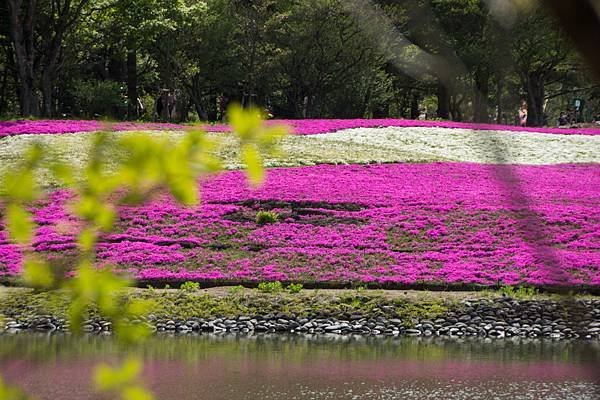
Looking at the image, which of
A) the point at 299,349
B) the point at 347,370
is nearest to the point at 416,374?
the point at 347,370

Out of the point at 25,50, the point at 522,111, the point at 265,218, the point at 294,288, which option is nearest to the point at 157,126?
the point at 25,50

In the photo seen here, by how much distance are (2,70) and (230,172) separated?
30484 mm

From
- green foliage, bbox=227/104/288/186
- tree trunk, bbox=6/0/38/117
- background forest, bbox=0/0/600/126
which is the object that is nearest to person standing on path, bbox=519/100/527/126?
green foliage, bbox=227/104/288/186

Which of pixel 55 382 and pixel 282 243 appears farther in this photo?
pixel 282 243

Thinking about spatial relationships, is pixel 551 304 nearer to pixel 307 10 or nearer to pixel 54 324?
pixel 54 324

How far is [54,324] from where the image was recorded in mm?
16312

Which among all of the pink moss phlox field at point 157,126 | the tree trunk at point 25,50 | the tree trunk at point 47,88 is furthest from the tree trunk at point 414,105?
the tree trunk at point 25,50

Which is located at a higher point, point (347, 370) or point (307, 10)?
point (307, 10)

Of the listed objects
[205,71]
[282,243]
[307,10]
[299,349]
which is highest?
[307,10]

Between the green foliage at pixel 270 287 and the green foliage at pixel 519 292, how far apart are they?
13.2ft

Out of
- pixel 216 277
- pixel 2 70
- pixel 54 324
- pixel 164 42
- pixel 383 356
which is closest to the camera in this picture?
pixel 383 356

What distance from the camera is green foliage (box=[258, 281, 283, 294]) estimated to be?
1706cm

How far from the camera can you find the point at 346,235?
19.6 metres

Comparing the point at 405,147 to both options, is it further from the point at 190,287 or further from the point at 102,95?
the point at 102,95
